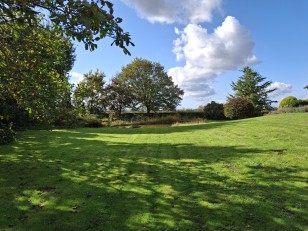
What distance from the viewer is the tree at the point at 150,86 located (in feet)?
144

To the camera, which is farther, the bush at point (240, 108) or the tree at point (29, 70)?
the bush at point (240, 108)

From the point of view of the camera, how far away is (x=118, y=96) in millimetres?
41469

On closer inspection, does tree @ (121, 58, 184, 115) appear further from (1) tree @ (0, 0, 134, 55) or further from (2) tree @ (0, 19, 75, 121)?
(1) tree @ (0, 0, 134, 55)

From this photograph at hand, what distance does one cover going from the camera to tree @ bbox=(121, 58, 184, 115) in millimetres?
43844

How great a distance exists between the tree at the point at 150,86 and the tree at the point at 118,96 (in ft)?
3.91

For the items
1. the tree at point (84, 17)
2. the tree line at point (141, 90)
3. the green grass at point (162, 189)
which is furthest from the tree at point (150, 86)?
the tree at point (84, 17)

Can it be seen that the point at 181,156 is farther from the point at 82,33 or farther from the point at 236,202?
the point at 82,33

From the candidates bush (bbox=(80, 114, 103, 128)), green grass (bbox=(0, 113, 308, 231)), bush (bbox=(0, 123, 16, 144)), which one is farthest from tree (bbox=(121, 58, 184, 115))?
green grass (bbox=(0, 113, 308, 231))

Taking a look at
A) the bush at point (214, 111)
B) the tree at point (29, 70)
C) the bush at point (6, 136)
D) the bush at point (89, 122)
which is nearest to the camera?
the tree at point (29, 70)

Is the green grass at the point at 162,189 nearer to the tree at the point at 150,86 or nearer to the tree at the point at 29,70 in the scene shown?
the tree at the point at 29,70

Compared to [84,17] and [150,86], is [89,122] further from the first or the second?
[84,17]

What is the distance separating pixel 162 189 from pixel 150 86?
126ft

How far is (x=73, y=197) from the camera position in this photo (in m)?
5.98

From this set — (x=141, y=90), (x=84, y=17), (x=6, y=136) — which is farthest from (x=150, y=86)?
(x=84, y=17)
